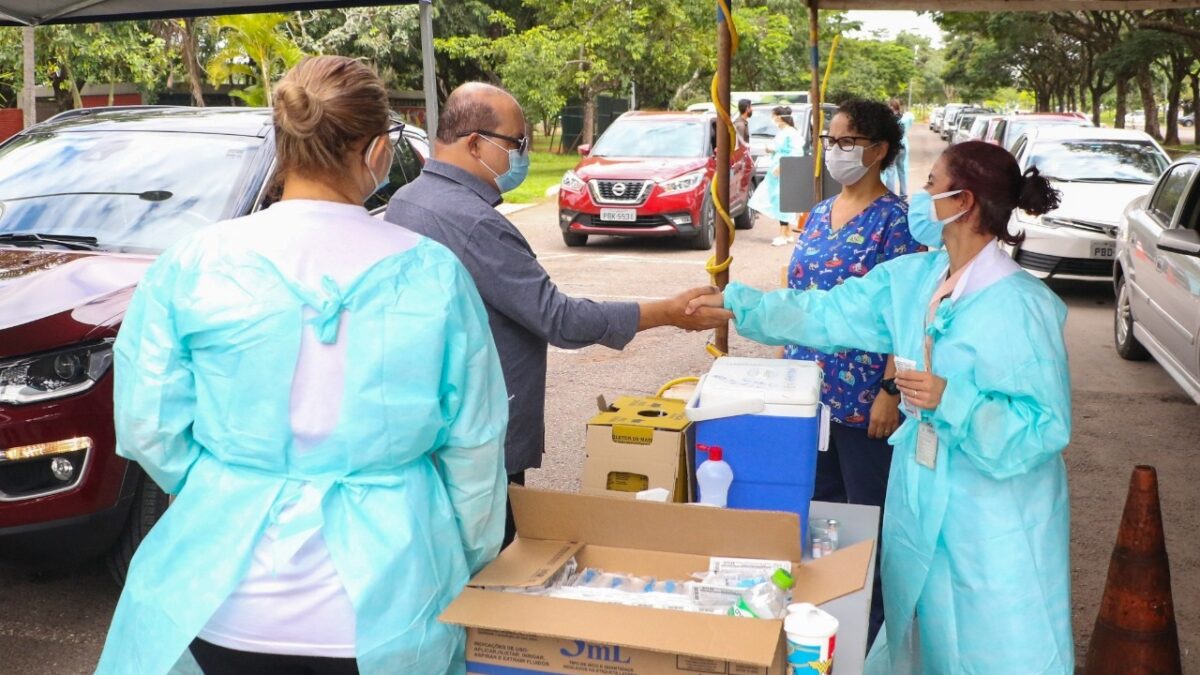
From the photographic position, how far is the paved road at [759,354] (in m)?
4.32

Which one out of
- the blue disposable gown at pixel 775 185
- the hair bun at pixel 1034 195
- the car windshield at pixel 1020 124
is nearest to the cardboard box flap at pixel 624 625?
the hair bun at pixel 1034 195

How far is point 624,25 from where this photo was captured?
27.3m

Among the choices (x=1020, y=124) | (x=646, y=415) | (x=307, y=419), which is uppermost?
(x=307, y=419)

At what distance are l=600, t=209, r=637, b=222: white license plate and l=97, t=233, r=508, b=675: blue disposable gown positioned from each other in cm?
1215

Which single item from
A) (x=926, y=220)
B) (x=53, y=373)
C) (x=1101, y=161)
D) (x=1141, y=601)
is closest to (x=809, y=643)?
A: (x=926, y=220)

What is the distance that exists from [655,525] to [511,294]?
30.9 inches

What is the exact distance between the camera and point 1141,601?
3607 millimetres

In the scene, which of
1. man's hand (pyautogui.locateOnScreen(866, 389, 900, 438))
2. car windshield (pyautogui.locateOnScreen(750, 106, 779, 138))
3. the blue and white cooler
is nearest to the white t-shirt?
the blue and white cooler

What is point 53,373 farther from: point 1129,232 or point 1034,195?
point 1129,232

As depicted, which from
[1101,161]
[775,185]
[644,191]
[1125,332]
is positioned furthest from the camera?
[644,191]

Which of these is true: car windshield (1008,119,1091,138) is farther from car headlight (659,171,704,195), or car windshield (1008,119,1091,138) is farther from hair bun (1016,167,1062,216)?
hair bun (1016,167,1062,216)

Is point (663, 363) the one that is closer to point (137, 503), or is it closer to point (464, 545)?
point (137, 503)

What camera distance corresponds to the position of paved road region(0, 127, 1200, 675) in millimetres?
4316

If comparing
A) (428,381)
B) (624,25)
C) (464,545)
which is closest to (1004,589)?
(464,545)
